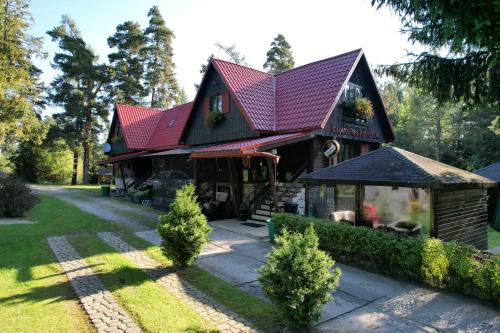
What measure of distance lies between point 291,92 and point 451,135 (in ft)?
82.2

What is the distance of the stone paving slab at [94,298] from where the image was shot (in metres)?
5.07

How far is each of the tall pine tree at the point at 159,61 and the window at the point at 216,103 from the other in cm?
2631

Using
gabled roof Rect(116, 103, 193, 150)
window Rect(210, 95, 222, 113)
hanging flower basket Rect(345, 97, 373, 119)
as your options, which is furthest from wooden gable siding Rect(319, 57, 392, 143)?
gabled roof Rect(116, 103, 193, 150)


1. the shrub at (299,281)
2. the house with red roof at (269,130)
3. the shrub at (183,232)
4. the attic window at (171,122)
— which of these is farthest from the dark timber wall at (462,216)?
the attic window at (171,122)

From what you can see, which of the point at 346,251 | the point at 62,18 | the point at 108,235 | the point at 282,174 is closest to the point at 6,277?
the point at 108,235

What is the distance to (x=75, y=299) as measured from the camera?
6027 millimetres

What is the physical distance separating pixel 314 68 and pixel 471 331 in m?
15.4

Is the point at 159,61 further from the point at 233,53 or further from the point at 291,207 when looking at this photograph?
the point at 291,207

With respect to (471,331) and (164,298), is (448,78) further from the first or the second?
(164,298)

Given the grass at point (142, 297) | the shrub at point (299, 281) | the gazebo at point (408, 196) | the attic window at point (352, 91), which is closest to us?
the shrub at point (299, 281)

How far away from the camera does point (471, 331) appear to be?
16.2 feet

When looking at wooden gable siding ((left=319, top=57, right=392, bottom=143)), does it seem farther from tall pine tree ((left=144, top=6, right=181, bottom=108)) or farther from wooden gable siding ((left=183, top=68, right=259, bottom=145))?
tall pine tree ((left=144, top=6, right=181, bottom=108))

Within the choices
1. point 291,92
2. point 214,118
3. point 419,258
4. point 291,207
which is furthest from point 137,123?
point 419,258

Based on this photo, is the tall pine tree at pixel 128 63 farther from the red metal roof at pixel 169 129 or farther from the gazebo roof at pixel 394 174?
the gazebo roof at pixel 394 174
